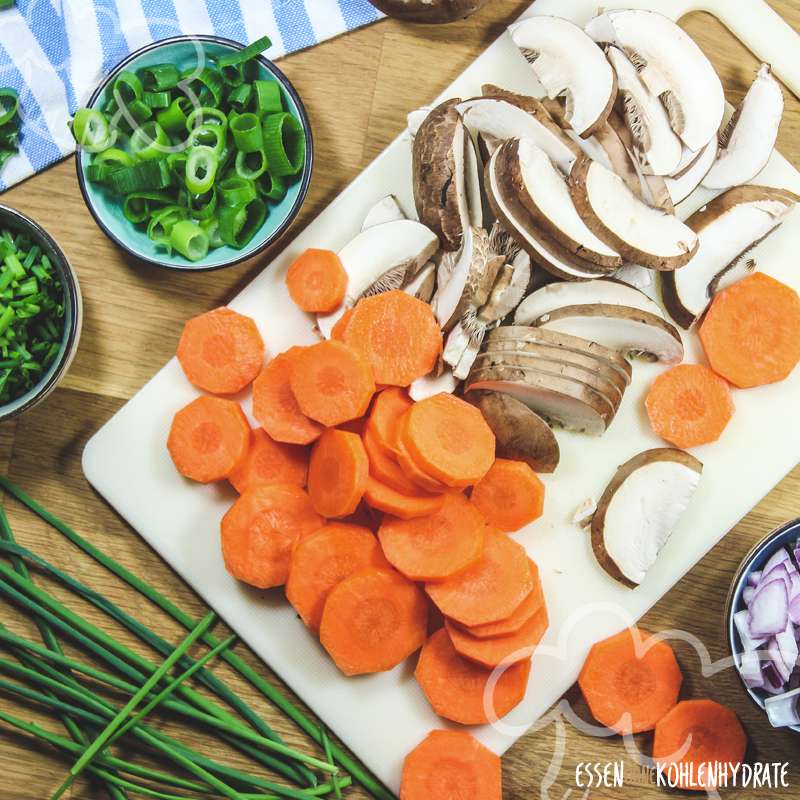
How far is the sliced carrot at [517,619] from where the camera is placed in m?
2.35

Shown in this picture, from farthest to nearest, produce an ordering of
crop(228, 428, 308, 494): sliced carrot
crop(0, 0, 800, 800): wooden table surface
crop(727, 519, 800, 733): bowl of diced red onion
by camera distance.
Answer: crop(0, 0, 800, 800): wooden table surface → crop(228, 428, 308, 494): sliced carrot → crop(727, 519, 800, 733): bowl of diced red onion

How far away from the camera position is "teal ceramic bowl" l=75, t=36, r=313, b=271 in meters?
2.44

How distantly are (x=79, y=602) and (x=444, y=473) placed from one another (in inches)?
45.6

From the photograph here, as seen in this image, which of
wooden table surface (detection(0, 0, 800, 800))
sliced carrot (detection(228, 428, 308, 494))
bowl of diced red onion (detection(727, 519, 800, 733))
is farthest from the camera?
wooden table surface (detection(0, 0, 800, 800))

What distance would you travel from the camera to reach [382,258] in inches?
98.0

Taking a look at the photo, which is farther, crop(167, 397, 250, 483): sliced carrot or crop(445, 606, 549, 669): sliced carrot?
crop(167, 397, 250, 483): sliced carrot

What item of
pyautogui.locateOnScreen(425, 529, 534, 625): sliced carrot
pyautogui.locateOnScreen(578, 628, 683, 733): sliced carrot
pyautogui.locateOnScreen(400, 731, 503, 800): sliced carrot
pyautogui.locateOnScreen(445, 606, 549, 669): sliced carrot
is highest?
pyautogui.locateOnScreen(425, 529, 534, 625): sliced carrot

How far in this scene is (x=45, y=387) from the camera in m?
2.37

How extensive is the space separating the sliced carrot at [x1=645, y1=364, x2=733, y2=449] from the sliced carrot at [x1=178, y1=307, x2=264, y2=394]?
3.71 feet

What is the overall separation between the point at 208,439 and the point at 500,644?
0.96 m

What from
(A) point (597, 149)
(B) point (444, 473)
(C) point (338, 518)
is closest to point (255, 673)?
(C) point (338, 518)

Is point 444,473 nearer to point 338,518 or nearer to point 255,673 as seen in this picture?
point 338,518

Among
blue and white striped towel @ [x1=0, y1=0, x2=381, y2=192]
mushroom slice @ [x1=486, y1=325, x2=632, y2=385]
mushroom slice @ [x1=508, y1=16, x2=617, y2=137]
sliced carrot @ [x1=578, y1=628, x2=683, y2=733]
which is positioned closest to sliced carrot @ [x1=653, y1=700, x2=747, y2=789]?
sliced carrot @ [x1=578, y1=628, x2=683, y2=733]

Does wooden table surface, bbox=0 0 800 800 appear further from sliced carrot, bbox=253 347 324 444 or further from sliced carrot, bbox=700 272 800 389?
sliced carrot, bbox=700 272 800 389
